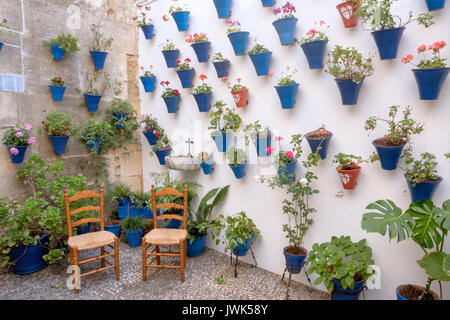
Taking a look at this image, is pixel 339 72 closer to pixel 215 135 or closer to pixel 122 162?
pixel 215 135

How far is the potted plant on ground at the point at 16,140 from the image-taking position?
3.00 meters

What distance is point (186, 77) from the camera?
346cm

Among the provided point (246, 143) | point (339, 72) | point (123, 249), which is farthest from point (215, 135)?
point (123, 249)

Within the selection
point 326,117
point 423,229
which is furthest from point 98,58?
point 423,229

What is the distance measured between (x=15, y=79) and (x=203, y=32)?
6.45ft

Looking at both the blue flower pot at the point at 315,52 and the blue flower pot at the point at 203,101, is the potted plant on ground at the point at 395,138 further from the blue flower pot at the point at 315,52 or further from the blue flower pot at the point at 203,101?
the blue flower pot at the point at 203,101

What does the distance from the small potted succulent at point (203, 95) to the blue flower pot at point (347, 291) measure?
2.07 metres

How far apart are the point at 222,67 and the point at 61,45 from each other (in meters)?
1.76

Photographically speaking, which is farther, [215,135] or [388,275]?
[215,135]

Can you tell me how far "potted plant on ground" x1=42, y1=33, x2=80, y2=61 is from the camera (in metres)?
3.34

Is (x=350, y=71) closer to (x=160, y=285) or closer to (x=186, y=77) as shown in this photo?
(x=186, y=77)

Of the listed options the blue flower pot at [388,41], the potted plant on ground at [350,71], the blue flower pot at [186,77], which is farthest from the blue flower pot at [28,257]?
the blue flower pot at [388,41]

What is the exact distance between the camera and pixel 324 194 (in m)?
2.62

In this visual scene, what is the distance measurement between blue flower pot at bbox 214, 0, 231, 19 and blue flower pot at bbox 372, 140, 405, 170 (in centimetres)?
190
